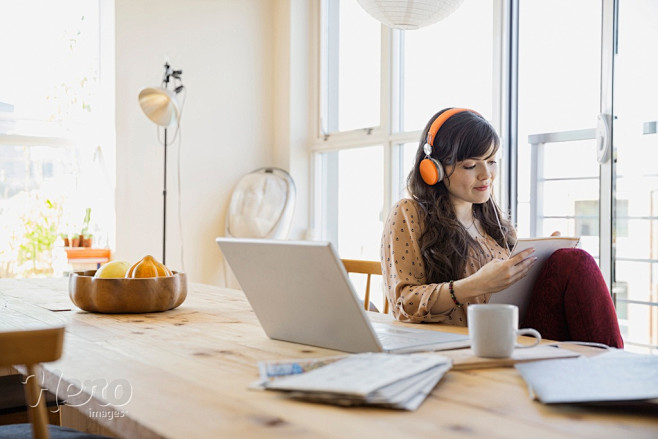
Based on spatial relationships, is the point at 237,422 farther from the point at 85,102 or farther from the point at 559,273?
the point at 85,102

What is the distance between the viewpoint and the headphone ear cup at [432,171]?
6.23ft

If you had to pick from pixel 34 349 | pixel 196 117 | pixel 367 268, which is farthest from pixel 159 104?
pixel 34 349

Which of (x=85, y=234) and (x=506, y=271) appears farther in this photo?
(x=85, y=234)

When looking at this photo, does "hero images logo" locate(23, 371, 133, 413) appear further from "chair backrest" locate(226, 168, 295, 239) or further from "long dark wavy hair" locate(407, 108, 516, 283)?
"chair backrest" locate(226, 168, 295, 239)

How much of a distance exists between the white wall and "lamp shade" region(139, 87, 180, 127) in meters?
0.53

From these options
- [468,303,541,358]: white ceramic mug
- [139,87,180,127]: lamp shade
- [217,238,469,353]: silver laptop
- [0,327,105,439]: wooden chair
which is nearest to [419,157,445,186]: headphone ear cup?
[217,238,469,353]: silver laptop

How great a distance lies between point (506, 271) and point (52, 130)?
3.61 m

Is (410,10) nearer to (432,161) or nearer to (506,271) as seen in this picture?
(432,161)

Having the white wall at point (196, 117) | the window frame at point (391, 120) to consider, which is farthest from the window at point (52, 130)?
the window frame at point (391, 120)

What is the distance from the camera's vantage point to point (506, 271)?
4.77ft

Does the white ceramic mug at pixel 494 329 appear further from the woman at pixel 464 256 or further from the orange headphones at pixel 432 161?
the orange headphones at pixel 432 161

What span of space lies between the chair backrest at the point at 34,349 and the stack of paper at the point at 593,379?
0.56 metres

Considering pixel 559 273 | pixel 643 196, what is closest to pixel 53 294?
pixel 559 273

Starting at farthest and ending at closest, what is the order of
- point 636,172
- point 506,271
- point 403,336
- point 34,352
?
point 636,172
point 506,271
point 403,336
point 34,352
